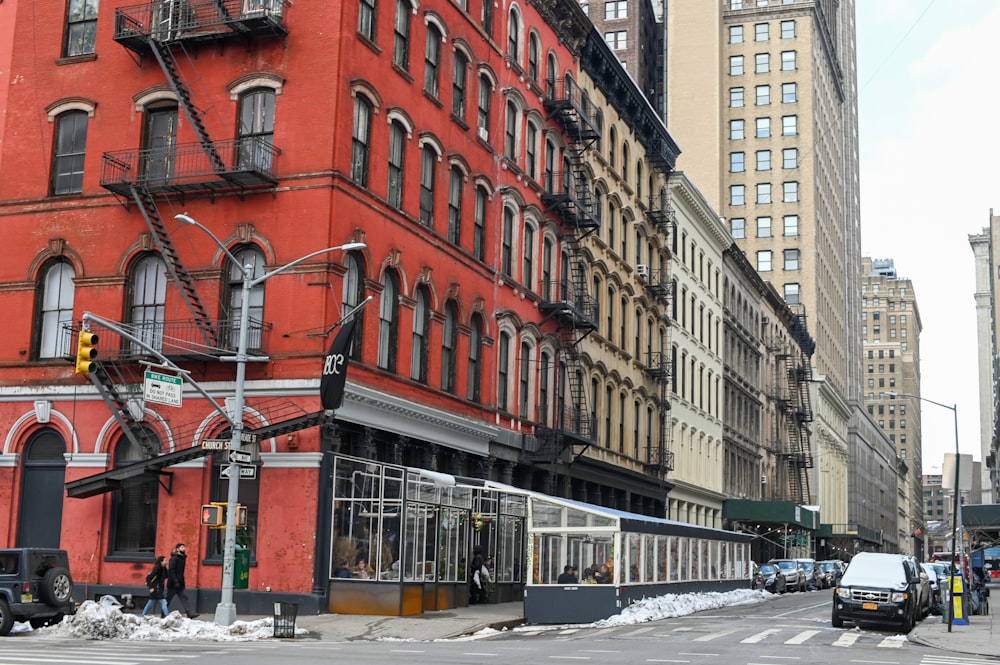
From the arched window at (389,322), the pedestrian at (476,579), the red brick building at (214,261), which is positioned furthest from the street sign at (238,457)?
the pedestrian at (476,579)

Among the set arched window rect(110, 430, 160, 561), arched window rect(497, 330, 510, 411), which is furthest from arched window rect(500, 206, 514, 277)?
arched window rect(110, 430, 160, 561)

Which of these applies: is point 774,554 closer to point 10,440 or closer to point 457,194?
point 457,194

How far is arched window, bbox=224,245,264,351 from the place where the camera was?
3150cm

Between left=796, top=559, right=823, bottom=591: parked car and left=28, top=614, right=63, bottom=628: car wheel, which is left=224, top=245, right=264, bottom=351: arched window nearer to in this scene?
left=28, top=614, right=63, bottom=628: car wheel

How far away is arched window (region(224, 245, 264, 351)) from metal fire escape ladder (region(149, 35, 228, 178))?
229 centimetres

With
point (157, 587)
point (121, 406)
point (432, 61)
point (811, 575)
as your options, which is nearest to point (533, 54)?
point (432, 61)

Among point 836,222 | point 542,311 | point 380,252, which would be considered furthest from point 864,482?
point 380,252

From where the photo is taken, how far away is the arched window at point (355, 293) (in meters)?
32.2

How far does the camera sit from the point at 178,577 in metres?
28.3

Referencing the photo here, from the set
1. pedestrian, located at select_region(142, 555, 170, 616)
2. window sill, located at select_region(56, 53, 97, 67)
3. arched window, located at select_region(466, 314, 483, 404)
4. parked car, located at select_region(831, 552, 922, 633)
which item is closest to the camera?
pedestrian, located at select_region(142, 555, 170, 616)

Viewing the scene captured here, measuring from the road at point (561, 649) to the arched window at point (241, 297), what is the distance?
9099 millimetres

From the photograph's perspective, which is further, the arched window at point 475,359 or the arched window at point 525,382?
the arched window at point 525,382

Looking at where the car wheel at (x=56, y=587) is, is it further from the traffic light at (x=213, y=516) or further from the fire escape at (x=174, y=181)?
the fire escape at (x=174, y=181)

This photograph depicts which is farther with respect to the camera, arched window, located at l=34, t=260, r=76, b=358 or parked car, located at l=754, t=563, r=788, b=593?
parked car, located at l=754, t=563, r=788, b=593
